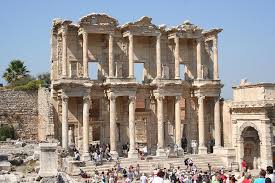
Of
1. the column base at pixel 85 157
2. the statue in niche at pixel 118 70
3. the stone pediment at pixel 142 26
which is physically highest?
the stone pediment at pixel 142 26

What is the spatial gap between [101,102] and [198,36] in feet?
30.0

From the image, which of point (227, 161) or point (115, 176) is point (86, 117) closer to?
point (115, 176)

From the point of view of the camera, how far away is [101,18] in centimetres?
3338

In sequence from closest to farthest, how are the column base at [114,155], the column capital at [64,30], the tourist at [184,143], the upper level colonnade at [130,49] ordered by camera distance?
the column base at [114,155]
the column capital at [64,30]
the upper level colonnade at [130,49]
the tourist at [184,143]

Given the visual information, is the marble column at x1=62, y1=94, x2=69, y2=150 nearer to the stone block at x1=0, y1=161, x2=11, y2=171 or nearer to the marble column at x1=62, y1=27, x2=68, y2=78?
the marble column at x1=62, y1=27, x2=68, y2=78

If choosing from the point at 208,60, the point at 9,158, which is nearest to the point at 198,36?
the point at 208,60

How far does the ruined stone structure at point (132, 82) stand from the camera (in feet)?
108

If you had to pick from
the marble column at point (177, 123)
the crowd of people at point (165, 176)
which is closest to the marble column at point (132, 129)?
the crowd of people at point (165, 176)

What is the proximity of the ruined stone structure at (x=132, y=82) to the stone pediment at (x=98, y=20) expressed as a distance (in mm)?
70

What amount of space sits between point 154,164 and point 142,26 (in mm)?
10150

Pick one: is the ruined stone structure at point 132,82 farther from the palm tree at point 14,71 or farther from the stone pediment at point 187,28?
the palm tree at point 14,71

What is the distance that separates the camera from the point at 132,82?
3344cm

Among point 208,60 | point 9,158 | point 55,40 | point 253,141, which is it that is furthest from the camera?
point 208,60

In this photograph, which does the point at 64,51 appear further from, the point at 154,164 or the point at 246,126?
the point at 246,126
